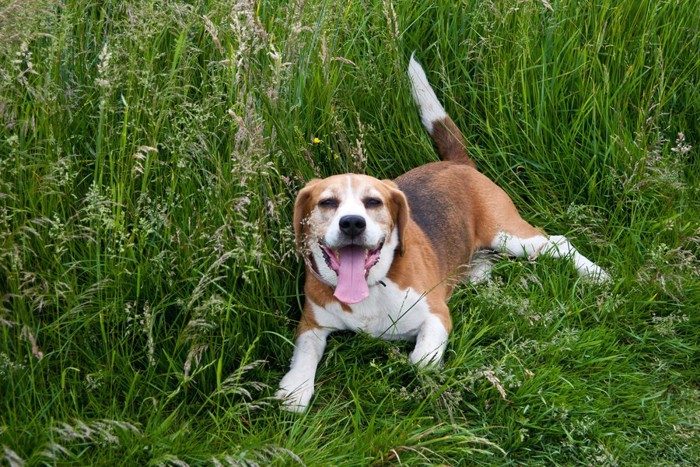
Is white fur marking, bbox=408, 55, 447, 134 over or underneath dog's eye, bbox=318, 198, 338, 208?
over

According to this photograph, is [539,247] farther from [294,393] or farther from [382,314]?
[294,393]

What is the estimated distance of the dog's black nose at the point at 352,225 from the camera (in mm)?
3941

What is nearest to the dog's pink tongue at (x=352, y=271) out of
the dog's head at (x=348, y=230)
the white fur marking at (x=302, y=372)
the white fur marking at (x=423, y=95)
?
the dog's head at (x=348, y=230)

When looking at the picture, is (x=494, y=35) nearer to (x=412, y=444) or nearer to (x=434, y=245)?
(x=434, y=245)

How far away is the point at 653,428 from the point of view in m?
3.91

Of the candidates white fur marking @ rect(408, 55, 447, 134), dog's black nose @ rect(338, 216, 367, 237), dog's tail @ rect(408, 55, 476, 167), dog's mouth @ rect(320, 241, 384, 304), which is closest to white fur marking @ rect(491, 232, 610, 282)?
dog's tail @ rect(408, 55, 476, 167)

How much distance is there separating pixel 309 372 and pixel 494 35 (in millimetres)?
2464

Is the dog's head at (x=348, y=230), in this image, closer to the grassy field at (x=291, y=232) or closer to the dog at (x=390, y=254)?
the dog at (x=390, y=254)

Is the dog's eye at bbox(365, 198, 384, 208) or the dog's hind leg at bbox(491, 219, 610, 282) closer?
the dog's eye at bbox(365, 198, 384, 208)

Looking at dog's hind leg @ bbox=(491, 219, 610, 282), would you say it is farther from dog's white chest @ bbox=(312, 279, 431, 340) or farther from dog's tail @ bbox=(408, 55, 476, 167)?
dog's white chest @ bbox=(312, 279, 431, 340)

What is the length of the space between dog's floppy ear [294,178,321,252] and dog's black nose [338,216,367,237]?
32cm

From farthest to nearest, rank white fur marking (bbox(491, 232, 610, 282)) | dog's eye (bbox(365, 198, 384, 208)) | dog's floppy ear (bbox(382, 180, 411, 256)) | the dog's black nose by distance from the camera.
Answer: white fur marking (bbox(491, 232, 610, 282))
dog's floppy ear (bbox(382, 180, 411, 256))
dog's eye (bbox(365, 198, 384, 208))
the dog's black nose

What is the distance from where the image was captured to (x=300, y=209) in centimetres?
427

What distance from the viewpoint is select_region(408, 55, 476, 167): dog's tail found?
522 cm
